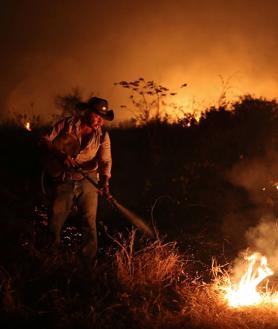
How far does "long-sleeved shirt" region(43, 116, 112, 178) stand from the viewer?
5.90 m

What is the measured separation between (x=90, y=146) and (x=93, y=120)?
1.04 feet

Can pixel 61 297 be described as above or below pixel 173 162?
below

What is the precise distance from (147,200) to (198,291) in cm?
451

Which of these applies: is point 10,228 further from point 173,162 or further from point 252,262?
point 173,162

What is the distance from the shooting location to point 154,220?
8641 mm

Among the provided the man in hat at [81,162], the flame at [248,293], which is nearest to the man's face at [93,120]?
the man in hat at [81,162]

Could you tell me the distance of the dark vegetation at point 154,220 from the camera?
4797 millimetres

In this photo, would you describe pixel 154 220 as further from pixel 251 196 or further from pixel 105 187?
pixel 105 187

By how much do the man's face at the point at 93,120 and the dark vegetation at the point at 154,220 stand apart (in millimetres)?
1209

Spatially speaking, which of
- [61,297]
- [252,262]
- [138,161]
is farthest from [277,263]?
[138,161]

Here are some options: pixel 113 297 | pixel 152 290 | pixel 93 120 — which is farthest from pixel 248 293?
pixel 93 120

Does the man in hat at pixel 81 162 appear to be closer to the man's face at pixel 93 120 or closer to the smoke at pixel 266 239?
the man's face at pixel 93 120

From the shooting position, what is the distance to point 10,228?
730 centimetres

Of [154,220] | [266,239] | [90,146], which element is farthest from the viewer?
[154,220]
